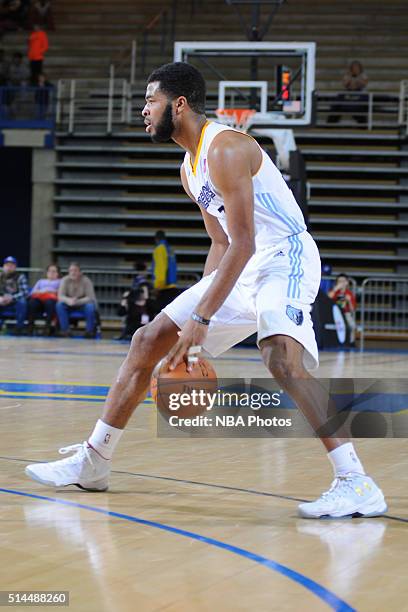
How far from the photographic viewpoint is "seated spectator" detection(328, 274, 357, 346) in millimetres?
17250

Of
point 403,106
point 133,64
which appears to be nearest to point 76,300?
point 133,64

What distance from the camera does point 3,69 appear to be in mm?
23547

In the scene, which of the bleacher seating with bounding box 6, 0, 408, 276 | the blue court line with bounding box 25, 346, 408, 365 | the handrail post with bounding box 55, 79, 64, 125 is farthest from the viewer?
the handrail post with bounding box 55, 79, 64, 125

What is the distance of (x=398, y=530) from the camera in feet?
13.7

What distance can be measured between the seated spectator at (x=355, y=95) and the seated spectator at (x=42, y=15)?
715 cm

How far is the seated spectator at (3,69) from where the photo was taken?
22.8 metres

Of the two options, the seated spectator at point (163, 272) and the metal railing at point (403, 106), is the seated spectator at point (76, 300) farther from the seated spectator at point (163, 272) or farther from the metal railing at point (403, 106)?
the metal railing at point (403, 106)

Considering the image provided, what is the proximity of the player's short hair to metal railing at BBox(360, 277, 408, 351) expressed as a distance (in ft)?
45.5

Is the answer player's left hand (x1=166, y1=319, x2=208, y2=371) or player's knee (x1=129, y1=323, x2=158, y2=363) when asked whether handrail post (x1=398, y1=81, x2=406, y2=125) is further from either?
player's left hand (x1=166, y1=319, x2=208, y2=371)

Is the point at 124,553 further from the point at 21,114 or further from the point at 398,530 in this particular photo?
the point at 21,114

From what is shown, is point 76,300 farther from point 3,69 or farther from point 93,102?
point 3,69

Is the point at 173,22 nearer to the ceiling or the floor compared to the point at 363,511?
nearer to the ceiling

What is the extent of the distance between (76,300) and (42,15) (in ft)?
30.8

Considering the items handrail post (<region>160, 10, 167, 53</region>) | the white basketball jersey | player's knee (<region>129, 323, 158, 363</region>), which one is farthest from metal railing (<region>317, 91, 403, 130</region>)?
player's knee (<region>129, 323, 158, 363</region>)
